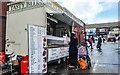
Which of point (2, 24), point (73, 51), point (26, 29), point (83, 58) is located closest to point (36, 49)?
point (26, 29)

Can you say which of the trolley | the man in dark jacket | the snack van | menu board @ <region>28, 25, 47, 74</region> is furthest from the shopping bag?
menu board @ <region>28, 25, 47, 74</region>

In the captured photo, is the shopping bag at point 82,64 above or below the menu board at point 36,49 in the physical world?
below

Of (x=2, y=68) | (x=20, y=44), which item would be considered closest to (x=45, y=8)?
(x=20, y=44)

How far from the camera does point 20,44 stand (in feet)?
17.0

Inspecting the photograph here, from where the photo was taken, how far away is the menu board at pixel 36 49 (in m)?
3.41

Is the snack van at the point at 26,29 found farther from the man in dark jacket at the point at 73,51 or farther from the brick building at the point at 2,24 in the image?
the brick building at the point at 2,24

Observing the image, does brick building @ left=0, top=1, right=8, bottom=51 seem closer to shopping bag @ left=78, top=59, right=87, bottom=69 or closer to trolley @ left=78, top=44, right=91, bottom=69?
trolley @ left=78, top=44, right=91, bottom=69

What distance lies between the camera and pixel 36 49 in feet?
11.9

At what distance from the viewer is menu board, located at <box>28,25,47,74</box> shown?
11.2ft

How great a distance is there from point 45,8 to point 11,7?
2484 mm

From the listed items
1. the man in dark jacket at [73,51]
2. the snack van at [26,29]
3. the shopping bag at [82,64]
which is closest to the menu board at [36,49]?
the snack van at [26,29]

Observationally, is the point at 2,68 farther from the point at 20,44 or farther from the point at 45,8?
the point at 45,8

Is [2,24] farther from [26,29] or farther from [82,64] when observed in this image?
[82,64]

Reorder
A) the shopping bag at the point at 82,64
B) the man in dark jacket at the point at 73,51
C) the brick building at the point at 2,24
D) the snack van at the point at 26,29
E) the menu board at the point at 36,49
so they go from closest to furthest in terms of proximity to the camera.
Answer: the menu board at the point at 36,49, the snack van at the point at 26,29, the shopping bag at the point at 82,64, the man in dark jacket at the point at 73,51, the brick building at the point at 2,24
